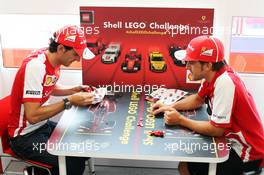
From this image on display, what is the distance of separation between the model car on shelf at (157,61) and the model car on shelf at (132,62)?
0.32 feet

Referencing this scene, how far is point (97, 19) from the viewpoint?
2.66 m

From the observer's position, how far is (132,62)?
9.03 feet

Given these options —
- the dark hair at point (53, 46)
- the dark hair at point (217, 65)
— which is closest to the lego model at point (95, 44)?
the dark hair at point (53, 46)

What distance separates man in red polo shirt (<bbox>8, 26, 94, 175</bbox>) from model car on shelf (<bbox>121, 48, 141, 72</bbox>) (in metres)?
0.44

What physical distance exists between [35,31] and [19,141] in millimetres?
1021

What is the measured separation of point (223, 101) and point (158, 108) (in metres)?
0.51

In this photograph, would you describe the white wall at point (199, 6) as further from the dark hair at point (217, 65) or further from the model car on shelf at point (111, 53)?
the dark hair at point (217, 65)

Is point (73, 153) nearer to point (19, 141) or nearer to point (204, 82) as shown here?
point (19, 141)

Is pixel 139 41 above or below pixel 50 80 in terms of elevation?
above

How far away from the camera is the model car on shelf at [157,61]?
272cm

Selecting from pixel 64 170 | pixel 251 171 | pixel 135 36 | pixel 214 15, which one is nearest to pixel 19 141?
pixel 64 170

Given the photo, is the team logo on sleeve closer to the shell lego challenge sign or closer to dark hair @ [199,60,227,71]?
the shell lego challenge sign

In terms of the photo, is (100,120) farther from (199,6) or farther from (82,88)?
(199,6)

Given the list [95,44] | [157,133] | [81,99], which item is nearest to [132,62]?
[95,44]
